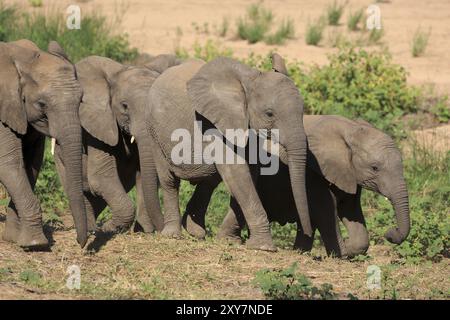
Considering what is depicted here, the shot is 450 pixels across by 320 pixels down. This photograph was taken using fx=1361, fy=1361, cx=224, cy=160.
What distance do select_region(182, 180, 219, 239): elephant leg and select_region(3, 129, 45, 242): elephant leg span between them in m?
1.73

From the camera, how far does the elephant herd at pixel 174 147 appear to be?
32.9ft

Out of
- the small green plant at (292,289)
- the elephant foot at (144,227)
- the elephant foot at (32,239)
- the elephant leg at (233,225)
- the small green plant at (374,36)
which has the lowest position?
the small green plant at (374,36)

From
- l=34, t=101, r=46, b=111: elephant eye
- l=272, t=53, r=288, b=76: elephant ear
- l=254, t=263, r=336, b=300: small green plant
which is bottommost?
l=254, t=263, r=336, b=300: small green plant

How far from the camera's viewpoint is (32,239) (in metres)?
10.2

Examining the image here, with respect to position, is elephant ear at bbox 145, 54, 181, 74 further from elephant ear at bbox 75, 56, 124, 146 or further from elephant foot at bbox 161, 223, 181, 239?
elephant foot at bbox 161, 223, 181, 239

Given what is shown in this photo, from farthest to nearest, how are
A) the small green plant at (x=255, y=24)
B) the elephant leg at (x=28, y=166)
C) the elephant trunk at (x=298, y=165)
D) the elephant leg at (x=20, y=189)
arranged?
the small green plant at (x=255, y=24) < the elephant leg at (x=28, y=166) < the elephant trunk at (x=298, y=165) < the elephant leg at (x=20, y=189)

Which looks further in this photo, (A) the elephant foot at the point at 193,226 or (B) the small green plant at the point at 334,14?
(B) the small green plant at the point at 334,14

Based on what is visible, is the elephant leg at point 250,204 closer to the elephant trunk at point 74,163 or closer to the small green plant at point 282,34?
the elephant trunk at point 74,163

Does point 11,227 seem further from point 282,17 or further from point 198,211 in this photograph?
point 282,17

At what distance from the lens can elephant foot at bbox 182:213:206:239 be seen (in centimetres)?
1189

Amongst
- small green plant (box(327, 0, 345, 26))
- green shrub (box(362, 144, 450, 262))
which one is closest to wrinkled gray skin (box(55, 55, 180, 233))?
green shrub (box(362, 144, 450, 262))

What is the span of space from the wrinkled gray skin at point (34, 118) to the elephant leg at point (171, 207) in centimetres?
153

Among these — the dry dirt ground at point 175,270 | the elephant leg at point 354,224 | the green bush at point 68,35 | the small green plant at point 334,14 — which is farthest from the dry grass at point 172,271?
the small green plant at point 334,14
